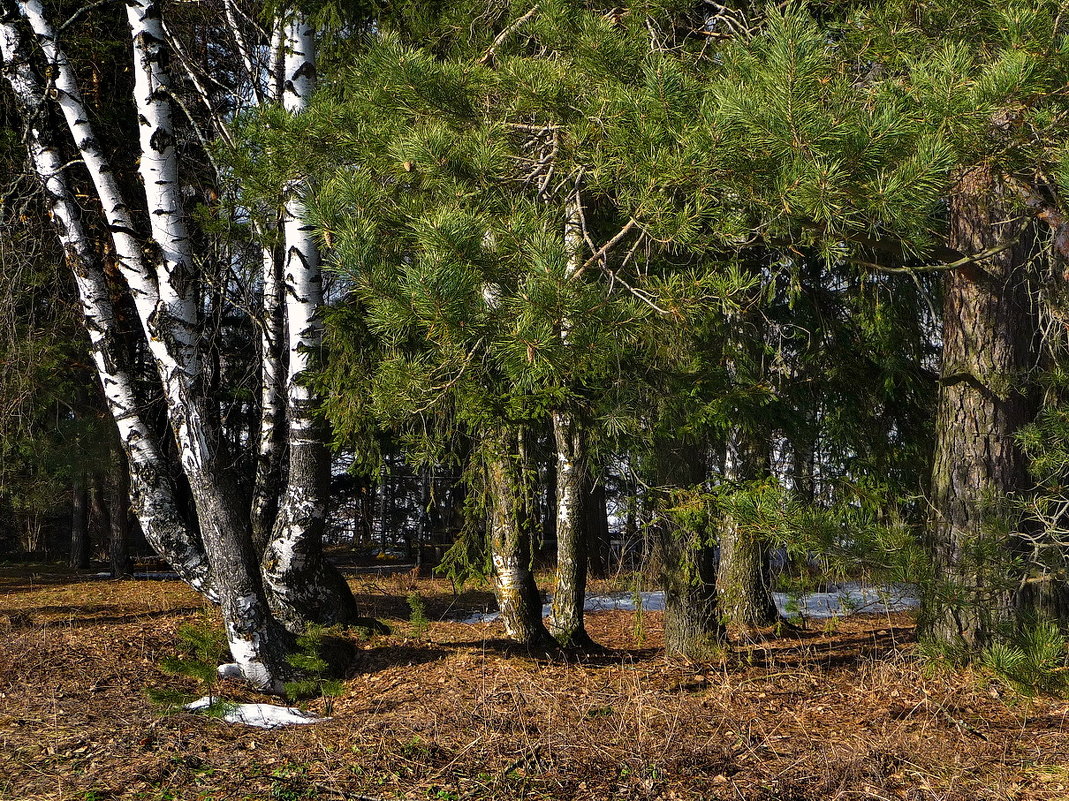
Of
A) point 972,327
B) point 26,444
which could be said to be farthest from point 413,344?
point 26,444

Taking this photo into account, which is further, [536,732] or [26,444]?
[26,444]

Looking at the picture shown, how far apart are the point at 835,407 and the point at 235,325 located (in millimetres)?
6320

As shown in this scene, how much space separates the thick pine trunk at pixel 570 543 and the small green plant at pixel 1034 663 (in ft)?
11.2

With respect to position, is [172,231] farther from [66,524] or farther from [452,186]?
[66,524]

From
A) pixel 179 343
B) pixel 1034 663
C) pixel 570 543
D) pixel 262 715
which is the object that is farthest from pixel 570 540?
pixel 1034 663

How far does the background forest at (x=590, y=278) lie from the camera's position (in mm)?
3684

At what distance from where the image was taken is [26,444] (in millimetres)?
10133

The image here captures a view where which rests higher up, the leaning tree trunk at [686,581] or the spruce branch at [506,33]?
the spruce branch at [506,33]

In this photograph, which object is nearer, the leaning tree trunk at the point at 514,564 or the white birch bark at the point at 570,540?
the leaning tree trunk at the point at 514,564

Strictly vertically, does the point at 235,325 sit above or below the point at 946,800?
above

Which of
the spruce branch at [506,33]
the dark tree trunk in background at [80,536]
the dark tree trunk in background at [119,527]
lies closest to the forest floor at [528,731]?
the spruce branch at [506,33]

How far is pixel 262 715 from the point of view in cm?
504

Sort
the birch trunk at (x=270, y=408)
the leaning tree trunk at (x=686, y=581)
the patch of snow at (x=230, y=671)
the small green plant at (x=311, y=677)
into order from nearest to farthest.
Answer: the small green plant at (x=311, y=677)
the patch of snow at (x=230, y=671)
the birch trunk at (x=270, y=408)
the leaning tree trunk at (x=686, y=581)

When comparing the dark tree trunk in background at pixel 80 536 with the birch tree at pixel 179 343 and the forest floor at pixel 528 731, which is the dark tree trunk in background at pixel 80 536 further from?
the birch tree at pixel 179 343
